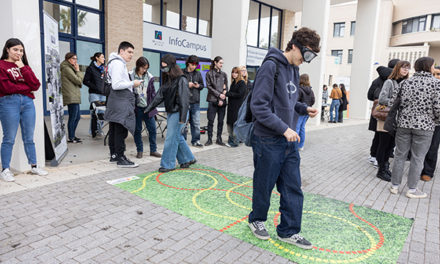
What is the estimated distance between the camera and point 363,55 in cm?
1725

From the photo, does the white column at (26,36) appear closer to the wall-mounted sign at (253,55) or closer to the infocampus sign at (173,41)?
the infocampus sign at (173,41)

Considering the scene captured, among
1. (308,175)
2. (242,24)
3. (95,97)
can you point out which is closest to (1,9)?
(95,97)

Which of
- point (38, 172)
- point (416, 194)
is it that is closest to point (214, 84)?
point (38, 172)

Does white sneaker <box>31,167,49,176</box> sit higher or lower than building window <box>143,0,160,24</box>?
lower

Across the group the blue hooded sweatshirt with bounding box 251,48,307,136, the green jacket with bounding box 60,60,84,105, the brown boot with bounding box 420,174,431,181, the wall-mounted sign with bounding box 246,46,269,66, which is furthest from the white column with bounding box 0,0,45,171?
the wall-mounted sign with bounding box 246,46,269,66

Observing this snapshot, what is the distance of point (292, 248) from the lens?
3.10 metres

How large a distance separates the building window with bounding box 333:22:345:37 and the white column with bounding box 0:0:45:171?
4985cm

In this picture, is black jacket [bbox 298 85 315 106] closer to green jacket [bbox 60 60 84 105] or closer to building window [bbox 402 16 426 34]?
green jacket [bbox 60 60 84 105]

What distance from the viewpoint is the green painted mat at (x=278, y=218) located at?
3.08 m

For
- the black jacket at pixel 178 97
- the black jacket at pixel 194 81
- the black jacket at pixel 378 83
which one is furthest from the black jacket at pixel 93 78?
the black jacket at pixel 378 83

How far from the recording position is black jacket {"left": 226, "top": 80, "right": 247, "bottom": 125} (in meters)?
7.59

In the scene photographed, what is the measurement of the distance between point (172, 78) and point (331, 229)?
3.21 m

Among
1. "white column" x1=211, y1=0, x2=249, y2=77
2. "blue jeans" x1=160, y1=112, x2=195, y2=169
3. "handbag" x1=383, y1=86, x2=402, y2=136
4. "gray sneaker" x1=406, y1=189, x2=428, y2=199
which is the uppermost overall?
"white column" x1=211, y1=0, x2=249, y2=77

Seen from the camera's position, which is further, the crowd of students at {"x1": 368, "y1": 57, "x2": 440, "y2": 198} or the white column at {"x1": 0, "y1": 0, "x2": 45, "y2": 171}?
the white column at {"x1": 0, "y1": 0, "x2": 45, "y2": 171}
